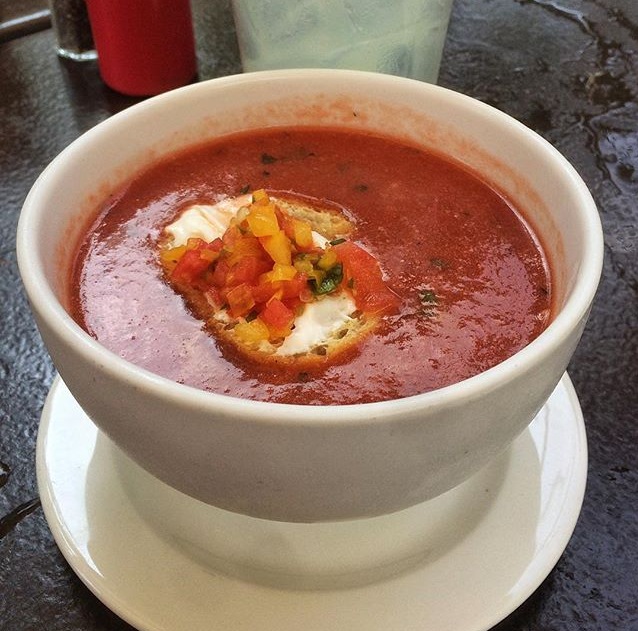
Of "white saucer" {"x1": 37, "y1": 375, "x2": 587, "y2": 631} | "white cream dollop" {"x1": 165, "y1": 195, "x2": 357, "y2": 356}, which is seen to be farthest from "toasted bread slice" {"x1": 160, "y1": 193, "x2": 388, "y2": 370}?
"white saucer" {"x1": 37, "y1": 375, "x2": 587, "y2": 631}

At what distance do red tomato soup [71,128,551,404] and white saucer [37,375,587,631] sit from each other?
203 millimetres

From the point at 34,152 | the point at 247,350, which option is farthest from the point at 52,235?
the point at 34,152

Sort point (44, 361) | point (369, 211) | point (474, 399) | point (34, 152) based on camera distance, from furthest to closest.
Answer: point (34, 152) → point (44, 361) → point (369, 211) → point (474, 399)

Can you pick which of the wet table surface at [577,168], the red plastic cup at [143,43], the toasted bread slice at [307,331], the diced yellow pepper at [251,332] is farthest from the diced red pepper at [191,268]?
the red plastic cup at [143,43]

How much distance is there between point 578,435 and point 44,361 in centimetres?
90

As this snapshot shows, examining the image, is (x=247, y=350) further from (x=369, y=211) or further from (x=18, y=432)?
(x=18, y=432)

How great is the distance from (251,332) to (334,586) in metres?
0.34

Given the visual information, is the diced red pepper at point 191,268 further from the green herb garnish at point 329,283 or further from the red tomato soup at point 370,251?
the green herb garnish at point 329,283

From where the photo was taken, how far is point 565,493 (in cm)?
114

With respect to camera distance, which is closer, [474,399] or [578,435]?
[474,399]

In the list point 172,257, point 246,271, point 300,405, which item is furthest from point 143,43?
point 300,405

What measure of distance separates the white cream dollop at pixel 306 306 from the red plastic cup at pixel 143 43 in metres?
0.89

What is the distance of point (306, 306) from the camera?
1144mm

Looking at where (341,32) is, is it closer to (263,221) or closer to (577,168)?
(577,168)
